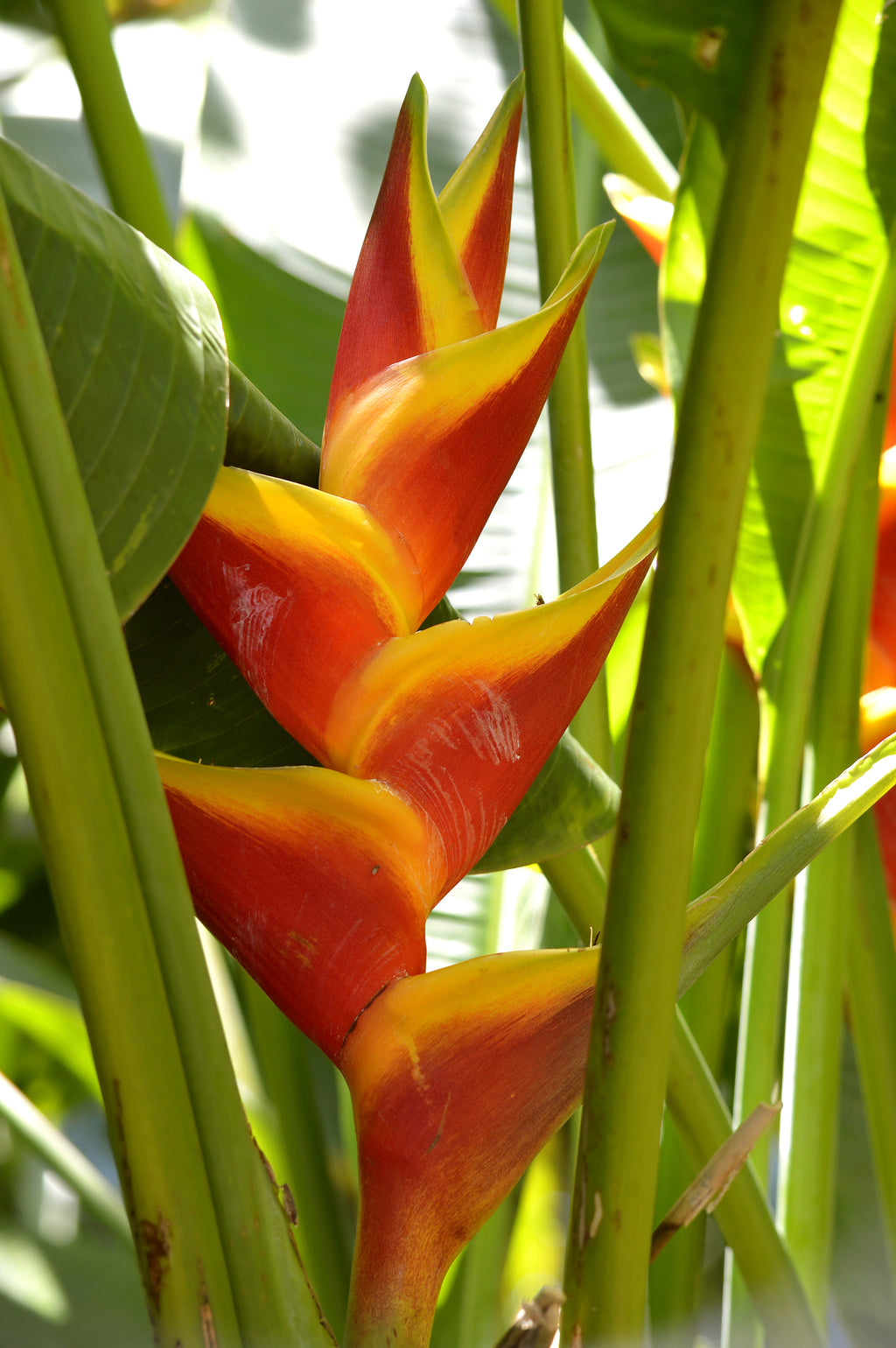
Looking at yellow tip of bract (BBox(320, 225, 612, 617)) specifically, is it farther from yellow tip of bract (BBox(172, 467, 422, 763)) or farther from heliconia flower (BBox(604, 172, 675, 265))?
heliconia flower (BBox(604, 172, 675, 265))

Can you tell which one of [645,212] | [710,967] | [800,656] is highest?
[645,212]

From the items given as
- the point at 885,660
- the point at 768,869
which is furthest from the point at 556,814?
the point at 885,660

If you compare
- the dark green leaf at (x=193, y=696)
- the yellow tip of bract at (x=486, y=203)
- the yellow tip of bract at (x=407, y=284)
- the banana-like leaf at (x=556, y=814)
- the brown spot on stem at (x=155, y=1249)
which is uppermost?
the yellow tip of bract at (x=486, y=203)

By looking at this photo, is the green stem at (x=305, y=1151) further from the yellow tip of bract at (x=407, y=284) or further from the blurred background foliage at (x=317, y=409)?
the yellow tip of bract at (x=407, y=284)

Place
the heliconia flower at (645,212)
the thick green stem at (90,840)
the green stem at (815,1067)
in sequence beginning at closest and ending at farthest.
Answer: the thick green stem at (90,840)
the green stem at (815,1067)
the heliconia flower at (645,212)

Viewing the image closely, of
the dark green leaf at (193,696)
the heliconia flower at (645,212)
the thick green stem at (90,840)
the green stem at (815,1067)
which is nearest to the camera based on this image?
the thick green stem at (90,840)

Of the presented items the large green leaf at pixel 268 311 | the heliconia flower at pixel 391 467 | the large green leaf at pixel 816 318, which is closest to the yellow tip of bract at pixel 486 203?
the heliconia flower at pixel 391 467

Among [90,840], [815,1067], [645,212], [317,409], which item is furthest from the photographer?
[317,409]

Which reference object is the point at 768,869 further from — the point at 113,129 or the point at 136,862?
the point at 113,129
